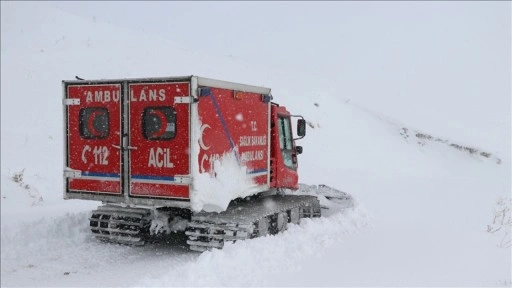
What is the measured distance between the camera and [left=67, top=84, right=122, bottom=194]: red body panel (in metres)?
8.69

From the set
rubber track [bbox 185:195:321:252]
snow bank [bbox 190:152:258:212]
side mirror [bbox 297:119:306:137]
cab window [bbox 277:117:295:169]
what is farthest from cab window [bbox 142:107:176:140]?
side mirror [bbox 297:119:306:137]

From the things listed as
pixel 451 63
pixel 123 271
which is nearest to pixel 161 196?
pixel 123 271

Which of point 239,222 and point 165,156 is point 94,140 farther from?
Answer: point 239,222

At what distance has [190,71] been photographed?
2741 cm

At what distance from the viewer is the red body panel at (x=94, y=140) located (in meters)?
8.69

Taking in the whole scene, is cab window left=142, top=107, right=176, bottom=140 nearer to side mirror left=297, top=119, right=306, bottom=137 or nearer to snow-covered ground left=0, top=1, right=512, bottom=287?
snow-covered ground left=0, top=1, right=512, bottom=287

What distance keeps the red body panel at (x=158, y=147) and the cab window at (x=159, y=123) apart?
0.02 meters

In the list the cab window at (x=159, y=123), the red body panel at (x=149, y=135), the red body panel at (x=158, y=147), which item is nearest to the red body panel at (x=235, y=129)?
the red body panel at (x=149, y=135)

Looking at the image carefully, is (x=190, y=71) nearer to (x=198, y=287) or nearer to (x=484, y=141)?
(x=484, y=141)

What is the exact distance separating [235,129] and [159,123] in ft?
4.69

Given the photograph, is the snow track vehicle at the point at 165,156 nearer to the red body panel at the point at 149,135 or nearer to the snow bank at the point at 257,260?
the red body panel at the point at 149,135

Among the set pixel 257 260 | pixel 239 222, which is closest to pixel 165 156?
pixel 239 222

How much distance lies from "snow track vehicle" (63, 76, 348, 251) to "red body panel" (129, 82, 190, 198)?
0.02 m

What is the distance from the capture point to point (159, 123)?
835 centimetres
